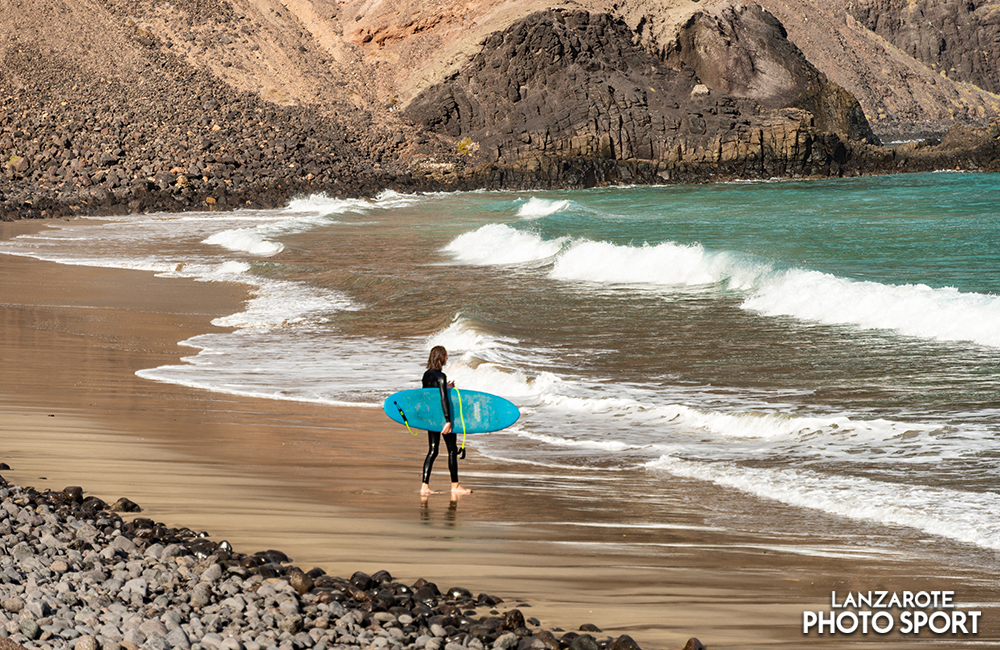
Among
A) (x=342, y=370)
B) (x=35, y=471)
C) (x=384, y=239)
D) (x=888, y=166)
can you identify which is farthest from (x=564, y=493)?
(x=888, y=166)

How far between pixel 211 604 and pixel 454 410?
293cm

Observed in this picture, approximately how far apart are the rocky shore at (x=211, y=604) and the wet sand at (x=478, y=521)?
25 centimetres

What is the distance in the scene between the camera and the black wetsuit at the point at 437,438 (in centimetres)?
696

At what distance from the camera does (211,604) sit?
4633mm

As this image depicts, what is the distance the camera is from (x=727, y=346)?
1260 cm

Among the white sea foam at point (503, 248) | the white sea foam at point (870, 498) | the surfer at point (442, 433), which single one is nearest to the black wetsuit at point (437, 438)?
the surfer at point (442, 433)

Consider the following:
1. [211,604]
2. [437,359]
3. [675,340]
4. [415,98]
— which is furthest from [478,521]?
[415,98]

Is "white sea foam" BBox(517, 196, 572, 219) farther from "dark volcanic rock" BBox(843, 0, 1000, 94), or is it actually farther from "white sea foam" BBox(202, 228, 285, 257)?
"dark volcanic rock" BBox(843, 0, 1000, 94)

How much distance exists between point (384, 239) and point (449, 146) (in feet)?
94.2

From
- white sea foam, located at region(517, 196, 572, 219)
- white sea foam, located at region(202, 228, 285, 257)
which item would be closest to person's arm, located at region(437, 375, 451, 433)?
white sea foam, located at region(202, 228, 285, 257)

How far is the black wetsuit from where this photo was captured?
22.8 feet

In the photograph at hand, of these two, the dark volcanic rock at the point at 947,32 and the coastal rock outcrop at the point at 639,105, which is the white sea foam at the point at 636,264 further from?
the dark volcanic rock at the point at 947,32

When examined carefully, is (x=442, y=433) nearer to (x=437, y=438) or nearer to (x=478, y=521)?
→ (x=437, y=438)

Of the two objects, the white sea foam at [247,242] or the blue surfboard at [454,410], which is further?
the white sea foam at [247,242]
